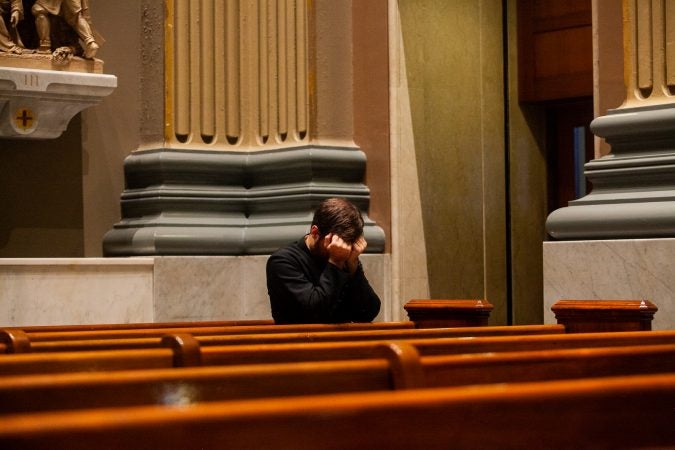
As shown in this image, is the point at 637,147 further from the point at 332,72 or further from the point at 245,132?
the point at 245,132

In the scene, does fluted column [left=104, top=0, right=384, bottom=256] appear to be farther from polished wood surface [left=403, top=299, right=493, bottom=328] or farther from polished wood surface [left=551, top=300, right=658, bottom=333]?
polished wood surface [left=551, top=300, right=658, bottom=333]

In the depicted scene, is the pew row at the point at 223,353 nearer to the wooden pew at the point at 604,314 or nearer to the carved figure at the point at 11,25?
the wooden pew at the point at 604,314

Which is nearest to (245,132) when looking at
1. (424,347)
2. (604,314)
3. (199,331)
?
(199,331)

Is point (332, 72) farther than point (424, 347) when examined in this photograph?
Yes

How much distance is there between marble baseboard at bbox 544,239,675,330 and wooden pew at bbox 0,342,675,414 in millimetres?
2410

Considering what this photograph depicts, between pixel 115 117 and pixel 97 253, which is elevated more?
pixel 115 117

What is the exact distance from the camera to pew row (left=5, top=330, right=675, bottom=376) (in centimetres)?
247

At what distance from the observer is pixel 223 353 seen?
2666 millimetres

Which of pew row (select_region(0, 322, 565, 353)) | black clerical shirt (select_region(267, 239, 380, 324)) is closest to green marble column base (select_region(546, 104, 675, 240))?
pew row (select_region(0, 322, 565, 353))

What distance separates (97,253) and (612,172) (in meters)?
3.16

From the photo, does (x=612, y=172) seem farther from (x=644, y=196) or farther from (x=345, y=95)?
(x=345, y=95)

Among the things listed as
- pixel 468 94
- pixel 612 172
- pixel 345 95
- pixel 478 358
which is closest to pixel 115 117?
pixel 345 95

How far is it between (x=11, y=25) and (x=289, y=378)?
4.45m

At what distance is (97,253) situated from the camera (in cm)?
687
